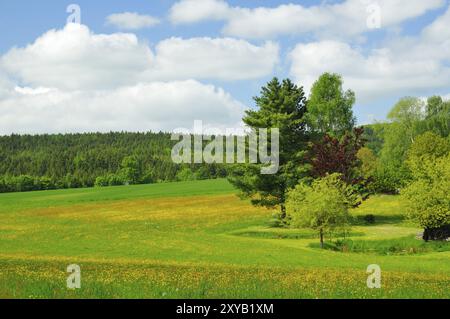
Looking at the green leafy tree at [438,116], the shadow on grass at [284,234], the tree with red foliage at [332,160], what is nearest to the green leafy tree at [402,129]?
the green leafy tree at [438,116]

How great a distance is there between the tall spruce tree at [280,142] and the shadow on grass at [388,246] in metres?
10.8

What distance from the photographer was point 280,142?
51.8 metres

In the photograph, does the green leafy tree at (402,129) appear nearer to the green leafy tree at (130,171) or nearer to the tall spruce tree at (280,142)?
the tall spruce tree at (280,142)

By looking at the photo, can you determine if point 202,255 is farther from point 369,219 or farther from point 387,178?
point 387,178

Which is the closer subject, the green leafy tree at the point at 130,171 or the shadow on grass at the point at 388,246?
the shadow on grass at the point at 388,246

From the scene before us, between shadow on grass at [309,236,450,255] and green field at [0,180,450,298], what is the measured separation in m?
0.08

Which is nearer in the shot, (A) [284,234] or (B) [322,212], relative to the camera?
(B) [322,212]

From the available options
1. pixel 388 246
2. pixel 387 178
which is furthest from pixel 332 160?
pixel 387 178

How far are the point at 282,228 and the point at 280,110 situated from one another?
40.0 ft

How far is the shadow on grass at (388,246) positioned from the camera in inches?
1528

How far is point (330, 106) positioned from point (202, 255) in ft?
162
